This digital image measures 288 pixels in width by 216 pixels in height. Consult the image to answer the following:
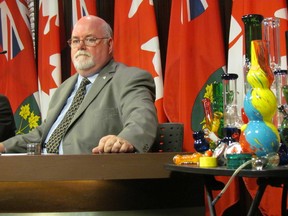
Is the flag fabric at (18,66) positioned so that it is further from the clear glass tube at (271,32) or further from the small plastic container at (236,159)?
the small plastic container at (236,159)

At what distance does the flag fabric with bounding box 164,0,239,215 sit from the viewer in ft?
9.71

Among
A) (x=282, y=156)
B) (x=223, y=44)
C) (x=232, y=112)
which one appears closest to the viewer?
(x=282, y=156)

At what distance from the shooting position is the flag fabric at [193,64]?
2961 millimetres

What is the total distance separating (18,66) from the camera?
12.0 feet

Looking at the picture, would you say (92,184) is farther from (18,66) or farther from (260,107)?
(18,66)

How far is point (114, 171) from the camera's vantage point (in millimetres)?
1501

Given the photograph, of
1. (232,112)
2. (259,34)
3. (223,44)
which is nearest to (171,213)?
(232,112)

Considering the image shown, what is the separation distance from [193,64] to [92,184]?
1.55 meters

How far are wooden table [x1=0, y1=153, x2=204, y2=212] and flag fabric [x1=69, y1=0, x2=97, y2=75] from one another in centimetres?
190

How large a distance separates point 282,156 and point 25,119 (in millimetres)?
2651

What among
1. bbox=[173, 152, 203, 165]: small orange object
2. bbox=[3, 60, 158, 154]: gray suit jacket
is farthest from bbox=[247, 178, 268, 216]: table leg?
bbox=[3, 60, 158, 154]: gray suit jacket

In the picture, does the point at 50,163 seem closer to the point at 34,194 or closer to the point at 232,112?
the point at 34,194

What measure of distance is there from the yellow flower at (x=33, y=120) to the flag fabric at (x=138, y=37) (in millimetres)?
792

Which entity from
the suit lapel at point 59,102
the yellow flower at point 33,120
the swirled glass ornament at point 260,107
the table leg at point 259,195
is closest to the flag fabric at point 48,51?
the yellow flower at point 33,120
